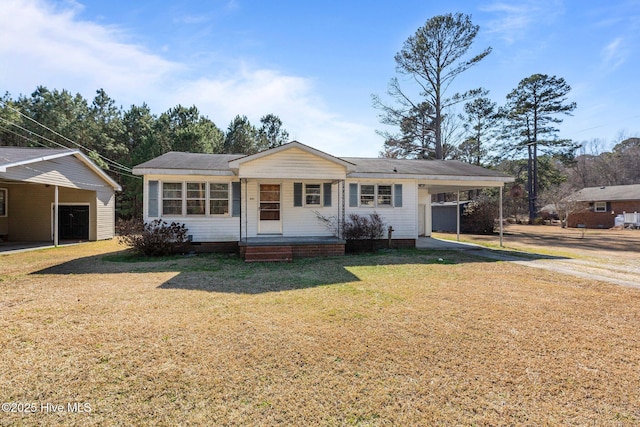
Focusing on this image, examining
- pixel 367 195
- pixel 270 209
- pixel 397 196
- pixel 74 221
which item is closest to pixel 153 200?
pixel 270 209

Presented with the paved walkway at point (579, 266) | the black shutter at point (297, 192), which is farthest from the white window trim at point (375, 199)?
the paved walkway at point (579, 266)

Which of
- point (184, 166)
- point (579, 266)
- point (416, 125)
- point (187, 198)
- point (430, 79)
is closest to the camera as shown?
point (579, 266)

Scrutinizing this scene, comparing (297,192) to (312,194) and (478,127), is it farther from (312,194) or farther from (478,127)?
(478,127)

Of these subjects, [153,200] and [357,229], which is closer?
[153,200]

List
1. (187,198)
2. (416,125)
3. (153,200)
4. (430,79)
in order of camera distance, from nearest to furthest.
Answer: (153,200), (187,198), (430,79), (416,125)

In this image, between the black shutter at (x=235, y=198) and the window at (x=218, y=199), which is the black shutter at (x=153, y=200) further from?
the black shutter at (x=235, y=198)

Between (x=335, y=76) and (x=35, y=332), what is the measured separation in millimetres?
14561

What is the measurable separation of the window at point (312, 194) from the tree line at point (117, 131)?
15851 mm

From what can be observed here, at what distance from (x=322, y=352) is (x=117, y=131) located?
34.1 m

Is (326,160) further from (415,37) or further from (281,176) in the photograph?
(415,37)

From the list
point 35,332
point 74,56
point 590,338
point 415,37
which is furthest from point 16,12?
point 415,37

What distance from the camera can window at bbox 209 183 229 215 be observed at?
11234 mm

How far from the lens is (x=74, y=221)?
1686 centimetres

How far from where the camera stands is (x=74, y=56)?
13.2m
